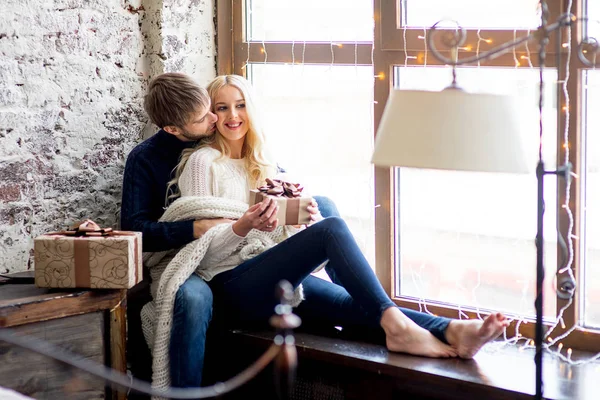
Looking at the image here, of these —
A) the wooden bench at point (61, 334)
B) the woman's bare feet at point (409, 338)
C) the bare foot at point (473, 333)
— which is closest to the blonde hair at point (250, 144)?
the wooden bench at point (61, 334)

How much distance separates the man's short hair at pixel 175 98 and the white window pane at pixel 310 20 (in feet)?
1.75

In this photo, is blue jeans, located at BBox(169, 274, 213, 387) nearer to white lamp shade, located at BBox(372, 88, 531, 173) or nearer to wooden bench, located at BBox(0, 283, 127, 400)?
wooden bench, located at BBox(0, 283, 127, 400)

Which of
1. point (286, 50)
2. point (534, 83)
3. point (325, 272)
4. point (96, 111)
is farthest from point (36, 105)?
point (534, 83)

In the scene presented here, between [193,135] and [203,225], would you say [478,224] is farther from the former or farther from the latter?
[193,135]

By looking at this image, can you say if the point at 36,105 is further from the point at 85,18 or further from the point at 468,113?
the point at 468,113

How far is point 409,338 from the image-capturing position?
2.70 metres

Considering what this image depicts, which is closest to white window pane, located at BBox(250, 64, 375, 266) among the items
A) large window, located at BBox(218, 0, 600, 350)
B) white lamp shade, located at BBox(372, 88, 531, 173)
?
large window, located at BBox(218, 0, 600, 350)

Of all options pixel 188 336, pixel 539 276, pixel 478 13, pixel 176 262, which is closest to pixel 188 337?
pixel 188 336

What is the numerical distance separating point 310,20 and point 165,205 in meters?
0.95

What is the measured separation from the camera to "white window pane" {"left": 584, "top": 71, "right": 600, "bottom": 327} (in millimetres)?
2674

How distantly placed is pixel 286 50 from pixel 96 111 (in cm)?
81

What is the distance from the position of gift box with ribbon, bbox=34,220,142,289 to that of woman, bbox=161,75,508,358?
39 cm

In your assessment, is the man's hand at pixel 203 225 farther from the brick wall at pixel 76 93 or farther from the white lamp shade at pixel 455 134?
the white lamp shade at pixel 455 134

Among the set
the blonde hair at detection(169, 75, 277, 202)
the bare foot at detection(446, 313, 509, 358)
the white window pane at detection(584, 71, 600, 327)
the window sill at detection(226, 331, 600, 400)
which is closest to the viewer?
the window sill at detection(226, 331, 600, 400)
